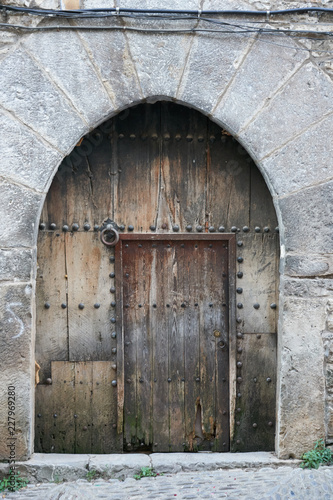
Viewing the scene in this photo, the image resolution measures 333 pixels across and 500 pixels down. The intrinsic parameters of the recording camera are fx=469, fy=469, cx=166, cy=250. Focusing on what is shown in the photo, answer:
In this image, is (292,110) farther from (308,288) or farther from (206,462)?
(206,462)

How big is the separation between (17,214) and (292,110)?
157 centimetres

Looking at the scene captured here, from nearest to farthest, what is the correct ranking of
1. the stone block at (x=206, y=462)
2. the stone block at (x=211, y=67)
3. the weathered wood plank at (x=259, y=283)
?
1. the stone block at (x=211, y=67)
2. the stone block at (x=206, y=462)
3. the weathered wood plank at (x=259, y=283)

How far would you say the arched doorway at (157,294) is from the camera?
2818 mm

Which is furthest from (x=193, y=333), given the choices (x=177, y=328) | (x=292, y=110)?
(x=292, y=110)

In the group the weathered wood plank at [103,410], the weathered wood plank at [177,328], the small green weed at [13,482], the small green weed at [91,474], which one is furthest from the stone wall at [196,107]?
the weathered wood plank at [177,328]

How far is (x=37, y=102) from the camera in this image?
8.07 feet

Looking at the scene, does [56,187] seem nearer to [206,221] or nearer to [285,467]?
[206,221]

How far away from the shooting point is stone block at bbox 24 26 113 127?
2.45 meters

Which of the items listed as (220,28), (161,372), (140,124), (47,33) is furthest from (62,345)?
(220,28)

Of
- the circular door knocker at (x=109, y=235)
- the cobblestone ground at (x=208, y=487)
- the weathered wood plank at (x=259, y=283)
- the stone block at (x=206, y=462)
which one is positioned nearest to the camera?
the cobblestone ground at (x=208, y=487)

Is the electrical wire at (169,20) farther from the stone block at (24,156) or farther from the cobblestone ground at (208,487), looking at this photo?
the cobblestone ground at (208,487)

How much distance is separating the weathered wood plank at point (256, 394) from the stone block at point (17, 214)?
4.65ft

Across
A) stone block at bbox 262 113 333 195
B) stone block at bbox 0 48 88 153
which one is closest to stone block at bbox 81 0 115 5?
stone block at bbox 0 48 88 153

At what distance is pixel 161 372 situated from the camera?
2.89 m
